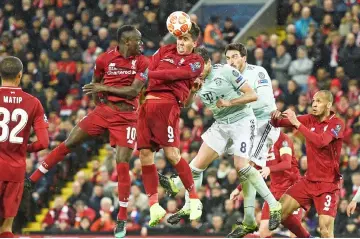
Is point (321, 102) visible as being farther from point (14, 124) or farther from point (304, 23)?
point (304, 23)

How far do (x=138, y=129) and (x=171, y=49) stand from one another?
1053 mm

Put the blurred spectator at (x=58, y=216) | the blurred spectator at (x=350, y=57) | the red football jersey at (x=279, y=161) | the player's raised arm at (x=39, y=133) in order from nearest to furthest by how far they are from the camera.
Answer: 1. the player's raised arm at (x=39, y=133)
2. the red football jersey at (x=279, y=161)
3. the blurred spectator at (x=58, y=216)
4. the blurred spectator at (x=350, y=57)

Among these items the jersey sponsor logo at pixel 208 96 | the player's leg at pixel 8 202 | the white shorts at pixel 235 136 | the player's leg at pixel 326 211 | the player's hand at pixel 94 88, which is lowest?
the player's leg at pixel 326 211

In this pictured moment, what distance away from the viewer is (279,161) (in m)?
14.8

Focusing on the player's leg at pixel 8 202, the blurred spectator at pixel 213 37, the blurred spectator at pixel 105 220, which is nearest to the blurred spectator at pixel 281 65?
the blurred spectator at pixel 213 37

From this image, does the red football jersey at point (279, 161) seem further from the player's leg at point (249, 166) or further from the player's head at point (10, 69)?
the player's head at point (10, 69)

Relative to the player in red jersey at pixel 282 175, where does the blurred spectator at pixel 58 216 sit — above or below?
below

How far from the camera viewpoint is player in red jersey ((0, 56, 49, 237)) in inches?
461

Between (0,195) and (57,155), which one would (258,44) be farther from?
(0,195)

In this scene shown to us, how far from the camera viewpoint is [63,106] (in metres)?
22.5

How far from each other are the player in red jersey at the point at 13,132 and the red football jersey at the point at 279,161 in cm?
415

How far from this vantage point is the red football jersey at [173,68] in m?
12.7

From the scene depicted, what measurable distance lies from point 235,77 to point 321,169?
5.80 feet

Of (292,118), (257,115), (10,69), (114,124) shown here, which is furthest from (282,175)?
(10,69)
